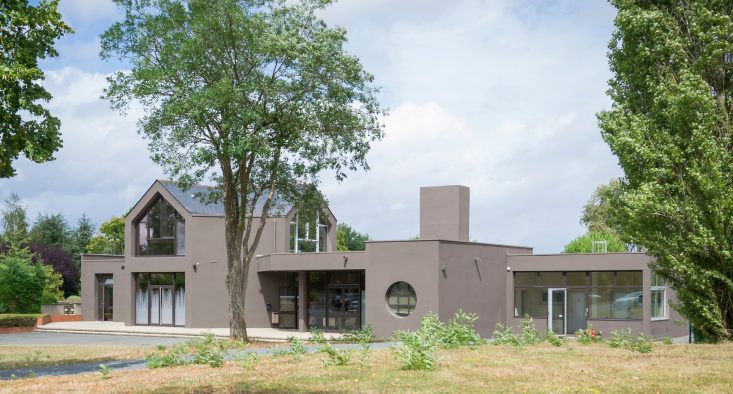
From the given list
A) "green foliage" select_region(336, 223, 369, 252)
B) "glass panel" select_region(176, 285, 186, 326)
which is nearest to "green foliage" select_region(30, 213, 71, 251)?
"green foliage" select_region(336, 223, 369, 252)

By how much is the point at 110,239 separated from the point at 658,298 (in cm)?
4453

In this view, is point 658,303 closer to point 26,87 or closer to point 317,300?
point 317,300

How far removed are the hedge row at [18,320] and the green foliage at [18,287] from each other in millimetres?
2184

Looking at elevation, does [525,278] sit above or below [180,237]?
below

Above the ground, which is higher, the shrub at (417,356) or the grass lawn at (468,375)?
the shrub at (417,356)

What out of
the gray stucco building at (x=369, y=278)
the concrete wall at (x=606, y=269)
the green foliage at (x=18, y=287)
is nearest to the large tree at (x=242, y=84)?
the gray stucco building at (x=369, y=278)

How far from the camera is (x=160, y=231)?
124 feet

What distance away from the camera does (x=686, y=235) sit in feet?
55.1

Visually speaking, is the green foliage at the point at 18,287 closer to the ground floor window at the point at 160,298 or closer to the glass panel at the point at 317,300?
the ground floor window at the point at 160,298

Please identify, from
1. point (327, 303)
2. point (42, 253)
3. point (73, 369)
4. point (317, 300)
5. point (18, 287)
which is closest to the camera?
point (73, 369)

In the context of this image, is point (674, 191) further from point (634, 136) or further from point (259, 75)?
point (259, 75)

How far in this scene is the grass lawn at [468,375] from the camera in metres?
10.8

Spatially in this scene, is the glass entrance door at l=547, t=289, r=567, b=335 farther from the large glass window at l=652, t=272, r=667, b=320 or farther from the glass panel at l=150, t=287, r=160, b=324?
the glass panel at l=150, t=287, r=160, b=324

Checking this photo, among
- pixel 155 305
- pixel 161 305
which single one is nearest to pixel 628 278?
pixel 161 305
